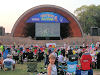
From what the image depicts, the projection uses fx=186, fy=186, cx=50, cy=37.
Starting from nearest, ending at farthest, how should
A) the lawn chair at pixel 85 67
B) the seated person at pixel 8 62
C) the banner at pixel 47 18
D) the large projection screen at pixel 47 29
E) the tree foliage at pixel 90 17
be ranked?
the lawn chair at pixel 85 67, the seated person at pixel 8 62, the large projection screen at pixel 47 29, the banner at pixel 47 18, the tree foliage at pixel 90 17

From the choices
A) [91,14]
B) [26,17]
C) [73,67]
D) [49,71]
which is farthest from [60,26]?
[49,71]

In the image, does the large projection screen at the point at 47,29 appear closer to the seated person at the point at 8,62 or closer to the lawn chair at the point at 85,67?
the seated person at the point at 8,62

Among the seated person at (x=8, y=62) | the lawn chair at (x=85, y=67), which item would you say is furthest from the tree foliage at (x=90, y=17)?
the lawn chair at (x=85, y=67)

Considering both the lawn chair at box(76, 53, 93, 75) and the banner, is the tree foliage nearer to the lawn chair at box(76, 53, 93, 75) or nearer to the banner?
the banner

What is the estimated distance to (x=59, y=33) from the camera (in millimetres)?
40750

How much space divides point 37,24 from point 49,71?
3650 cm

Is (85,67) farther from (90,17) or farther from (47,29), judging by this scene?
(90,17)

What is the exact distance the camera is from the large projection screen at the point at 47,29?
40.2m

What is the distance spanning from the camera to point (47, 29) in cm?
4069

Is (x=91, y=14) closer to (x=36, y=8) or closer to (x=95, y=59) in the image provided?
(x=36, y=8)

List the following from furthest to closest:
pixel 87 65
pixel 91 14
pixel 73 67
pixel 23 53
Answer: pixel 91 14, pixel 23 53, pixel 73 67, pixel 87 65

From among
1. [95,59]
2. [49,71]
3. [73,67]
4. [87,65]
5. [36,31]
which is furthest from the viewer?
[36,31]

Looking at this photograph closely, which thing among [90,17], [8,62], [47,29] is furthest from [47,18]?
[8,62]

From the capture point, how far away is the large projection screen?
40188 mm
